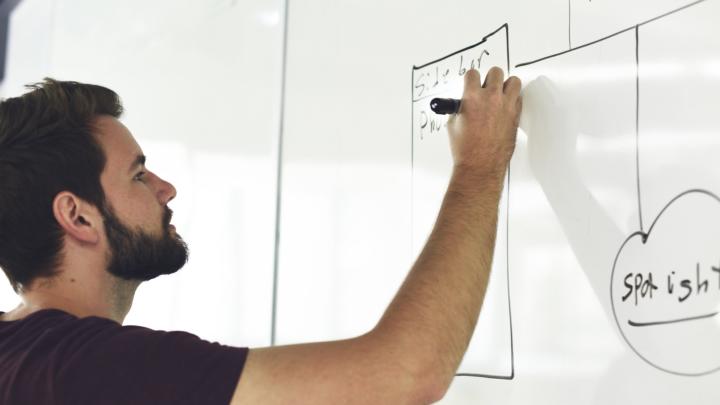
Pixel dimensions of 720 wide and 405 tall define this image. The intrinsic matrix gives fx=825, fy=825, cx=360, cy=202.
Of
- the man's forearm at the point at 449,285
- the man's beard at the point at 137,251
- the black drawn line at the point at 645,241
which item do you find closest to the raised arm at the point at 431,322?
the man's forearm at the point at 449,285

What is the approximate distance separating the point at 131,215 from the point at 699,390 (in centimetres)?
69

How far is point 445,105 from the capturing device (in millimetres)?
868

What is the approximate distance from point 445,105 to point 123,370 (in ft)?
1.37

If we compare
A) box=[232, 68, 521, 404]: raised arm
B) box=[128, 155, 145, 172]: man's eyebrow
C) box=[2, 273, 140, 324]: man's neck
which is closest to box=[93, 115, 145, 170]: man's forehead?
box=[128, 155, 145, 172]: man's eyebrow

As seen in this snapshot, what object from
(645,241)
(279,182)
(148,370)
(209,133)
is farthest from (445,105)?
(209,133)

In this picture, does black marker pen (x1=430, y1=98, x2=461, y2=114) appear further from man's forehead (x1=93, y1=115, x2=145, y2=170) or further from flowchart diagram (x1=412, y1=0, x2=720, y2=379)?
man's forehead (x1=93, y1=115, x2=145, y2=170)

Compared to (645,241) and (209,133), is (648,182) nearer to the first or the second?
(645,241)

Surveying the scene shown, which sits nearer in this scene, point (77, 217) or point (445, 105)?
point (445, 105)

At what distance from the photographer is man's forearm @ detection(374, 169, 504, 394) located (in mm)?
751

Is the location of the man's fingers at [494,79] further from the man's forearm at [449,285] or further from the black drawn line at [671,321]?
the black drawn line at [671,321]

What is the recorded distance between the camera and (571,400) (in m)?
0.78

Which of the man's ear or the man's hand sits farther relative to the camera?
the man's ear

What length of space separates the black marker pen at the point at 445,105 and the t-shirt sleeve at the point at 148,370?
1.04 feet

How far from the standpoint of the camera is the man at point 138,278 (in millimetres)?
749
